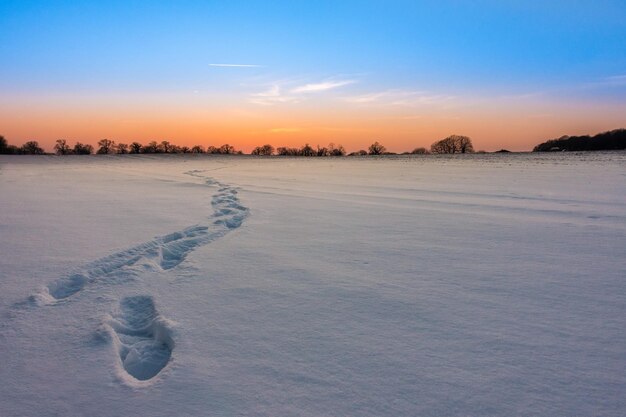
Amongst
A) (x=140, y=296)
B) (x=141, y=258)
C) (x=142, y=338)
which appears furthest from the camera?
(x=141, y=258)

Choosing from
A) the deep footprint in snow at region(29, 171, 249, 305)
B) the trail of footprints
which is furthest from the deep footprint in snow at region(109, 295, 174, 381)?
the deep footprint in snow at region(29, 171, 249, 305)

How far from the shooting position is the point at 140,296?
2.17 metres

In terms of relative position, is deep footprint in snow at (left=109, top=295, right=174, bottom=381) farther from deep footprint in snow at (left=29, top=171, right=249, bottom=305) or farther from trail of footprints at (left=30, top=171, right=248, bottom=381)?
deep footprint in snow at (left=29, top=171, right=249, bottom=305)

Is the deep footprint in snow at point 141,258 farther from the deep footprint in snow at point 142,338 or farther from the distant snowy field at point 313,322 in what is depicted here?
the deep footprint in snow at point 142,338

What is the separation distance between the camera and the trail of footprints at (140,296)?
1.62 metres

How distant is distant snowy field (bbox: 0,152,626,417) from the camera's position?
128cm

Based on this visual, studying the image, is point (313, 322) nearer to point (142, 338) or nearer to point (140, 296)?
point (142, 338)

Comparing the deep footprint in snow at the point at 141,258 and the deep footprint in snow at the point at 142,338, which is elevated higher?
the deep footprint in snow at the point at 141,258

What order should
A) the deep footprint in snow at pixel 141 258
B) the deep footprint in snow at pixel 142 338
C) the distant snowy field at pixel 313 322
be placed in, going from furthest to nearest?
the deep footprint in snow at pixel 141 258
the deep footprint in snow at pixel 142 338
the distant snowy field at pixel 313 322

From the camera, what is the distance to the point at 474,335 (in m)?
1.64

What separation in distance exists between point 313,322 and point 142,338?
0.77 meters

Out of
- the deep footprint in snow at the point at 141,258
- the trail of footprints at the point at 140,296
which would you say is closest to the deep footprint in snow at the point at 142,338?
the trail of footprints at the point at 140,296

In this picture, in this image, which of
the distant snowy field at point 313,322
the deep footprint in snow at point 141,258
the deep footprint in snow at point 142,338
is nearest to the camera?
the distant snowy field at point 313,322

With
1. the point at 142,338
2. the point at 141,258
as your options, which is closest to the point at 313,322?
the point at 142,338
